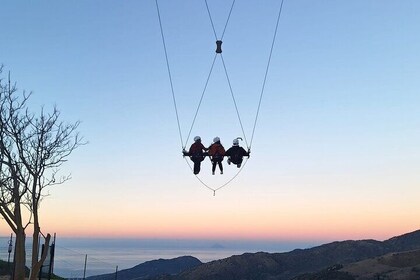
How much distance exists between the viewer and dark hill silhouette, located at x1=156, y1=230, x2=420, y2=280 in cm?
10294

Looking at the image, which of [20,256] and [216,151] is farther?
[20,256]

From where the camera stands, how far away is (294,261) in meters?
113

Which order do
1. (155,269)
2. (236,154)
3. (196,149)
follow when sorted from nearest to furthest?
1. (236,154)
2. (196,149)
3. (155,269)

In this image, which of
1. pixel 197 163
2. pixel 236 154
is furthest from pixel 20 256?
pixel 236 154

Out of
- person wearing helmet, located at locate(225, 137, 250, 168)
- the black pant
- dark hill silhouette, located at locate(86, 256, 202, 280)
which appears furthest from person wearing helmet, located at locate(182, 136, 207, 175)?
dark hill silhouette, located at locate(86, 256, 202, 280)

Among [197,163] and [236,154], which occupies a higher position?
[236,154]

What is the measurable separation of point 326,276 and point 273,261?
41.3m

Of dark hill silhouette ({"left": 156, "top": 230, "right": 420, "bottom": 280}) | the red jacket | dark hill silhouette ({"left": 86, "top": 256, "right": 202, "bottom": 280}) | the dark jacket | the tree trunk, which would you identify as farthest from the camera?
dark hill silhouette ({"left": 86, "top": 256, "right": 202, "bottom": 280})

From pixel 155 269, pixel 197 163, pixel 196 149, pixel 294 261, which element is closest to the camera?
pixel 196 149

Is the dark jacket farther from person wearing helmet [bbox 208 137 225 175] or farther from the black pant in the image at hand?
the black pant

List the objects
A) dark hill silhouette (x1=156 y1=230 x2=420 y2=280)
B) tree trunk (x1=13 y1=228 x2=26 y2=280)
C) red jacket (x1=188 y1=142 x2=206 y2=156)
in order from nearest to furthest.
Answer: red jacket (x1=188 y1=142 x2=206 y2=156) < tree trunk (x1=13 y1=228 x2=26 y2=280) < dark hill silhouette (x1=156 y1=230 x2=420 y2=280)

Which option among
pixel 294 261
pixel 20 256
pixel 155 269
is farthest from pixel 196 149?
pixel 155 269

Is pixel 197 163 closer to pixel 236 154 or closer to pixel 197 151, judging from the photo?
pixel 197 151

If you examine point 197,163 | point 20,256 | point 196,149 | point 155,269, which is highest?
point 196,149
